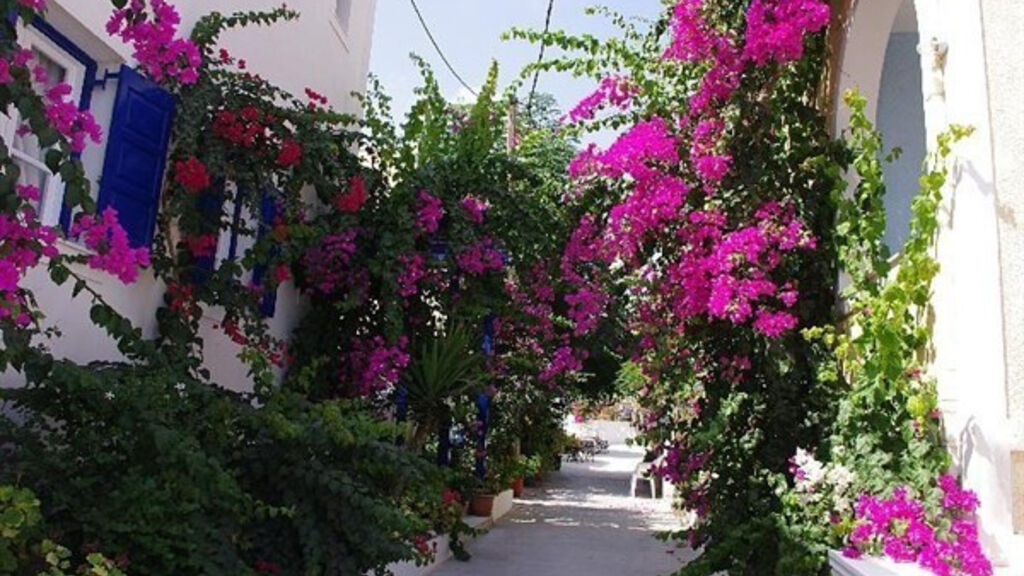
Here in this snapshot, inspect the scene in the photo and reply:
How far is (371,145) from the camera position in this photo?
254 inches

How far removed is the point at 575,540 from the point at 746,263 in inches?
202

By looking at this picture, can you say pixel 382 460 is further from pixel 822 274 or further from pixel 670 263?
pixel 822 274

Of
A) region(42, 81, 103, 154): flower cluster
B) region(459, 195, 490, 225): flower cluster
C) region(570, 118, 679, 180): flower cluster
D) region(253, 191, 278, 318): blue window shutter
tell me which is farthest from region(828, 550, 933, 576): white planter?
region(253, 191, 278, 318): blue window shutter

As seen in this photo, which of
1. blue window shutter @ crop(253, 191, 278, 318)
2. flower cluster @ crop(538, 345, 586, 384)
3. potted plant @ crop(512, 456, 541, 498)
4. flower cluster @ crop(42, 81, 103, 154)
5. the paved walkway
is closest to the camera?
flower cluster @ crop(42, 81, 103, 154)

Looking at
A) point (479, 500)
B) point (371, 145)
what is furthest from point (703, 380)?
point (479, 500)

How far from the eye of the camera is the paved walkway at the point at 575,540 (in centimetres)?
714

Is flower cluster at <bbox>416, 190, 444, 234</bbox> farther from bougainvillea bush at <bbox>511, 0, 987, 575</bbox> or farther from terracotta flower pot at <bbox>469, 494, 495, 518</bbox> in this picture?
terracotta flower pot at <bbox>469, 494, 495, 518</bbox>

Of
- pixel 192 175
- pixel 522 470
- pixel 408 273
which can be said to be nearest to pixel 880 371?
pixel 408 273

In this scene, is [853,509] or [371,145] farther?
[371,145]

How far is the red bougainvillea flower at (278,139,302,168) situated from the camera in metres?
4.81

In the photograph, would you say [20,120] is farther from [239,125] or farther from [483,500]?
[483,500]

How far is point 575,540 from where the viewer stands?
8969mm

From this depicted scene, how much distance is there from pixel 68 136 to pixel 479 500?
7591 mm

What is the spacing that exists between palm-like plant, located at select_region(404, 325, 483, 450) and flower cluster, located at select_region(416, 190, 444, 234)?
97cm
